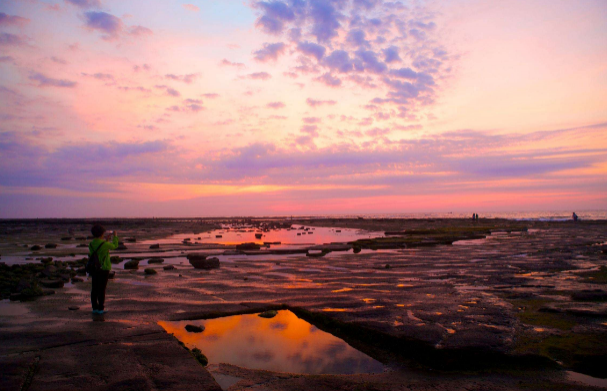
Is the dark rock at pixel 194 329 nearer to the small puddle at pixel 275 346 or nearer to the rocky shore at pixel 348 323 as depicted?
the small puddle at pixel 275 346

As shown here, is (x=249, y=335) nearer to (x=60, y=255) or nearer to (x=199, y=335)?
(x=199, y=335)

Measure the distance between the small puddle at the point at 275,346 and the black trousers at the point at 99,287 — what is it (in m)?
2.27

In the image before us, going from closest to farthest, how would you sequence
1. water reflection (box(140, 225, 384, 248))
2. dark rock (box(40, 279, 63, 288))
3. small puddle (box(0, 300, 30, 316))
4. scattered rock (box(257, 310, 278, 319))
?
small puddle (box(0, 300, 30, 316))
scattered rock (box(257, 310, 278, 319))
dark rock (box(40, 279, 63, 288))
water reflection (box(140, 225, 384, 248))

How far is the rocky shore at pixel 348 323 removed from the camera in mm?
6539

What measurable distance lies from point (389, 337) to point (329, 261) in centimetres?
1640

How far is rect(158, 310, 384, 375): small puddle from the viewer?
7570 millimetres

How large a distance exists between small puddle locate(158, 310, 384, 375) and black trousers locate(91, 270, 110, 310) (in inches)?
89.3

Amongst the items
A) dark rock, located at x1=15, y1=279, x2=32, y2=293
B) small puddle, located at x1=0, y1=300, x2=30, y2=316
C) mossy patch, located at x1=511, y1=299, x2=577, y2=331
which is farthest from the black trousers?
mossy patch, located at x1=511, y1=299, x2=577, y2=331

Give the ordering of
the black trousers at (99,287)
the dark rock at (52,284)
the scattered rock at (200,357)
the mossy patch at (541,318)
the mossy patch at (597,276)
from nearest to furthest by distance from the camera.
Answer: the scattered rock at (200,357) → the mossy patch at (541,318) → the black trousers at (99,287) → the mossy patch at (597,276) → the dark rock at (52,284)

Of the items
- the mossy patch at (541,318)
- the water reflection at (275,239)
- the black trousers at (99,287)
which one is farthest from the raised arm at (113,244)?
the water reflection at (275,239)

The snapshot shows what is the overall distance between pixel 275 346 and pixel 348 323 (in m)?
2.17

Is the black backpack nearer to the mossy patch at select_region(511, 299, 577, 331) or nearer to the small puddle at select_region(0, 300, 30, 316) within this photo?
the small puddle at select_region(0, 300, 30, 316)

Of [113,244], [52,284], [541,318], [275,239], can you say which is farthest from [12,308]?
[275,239]

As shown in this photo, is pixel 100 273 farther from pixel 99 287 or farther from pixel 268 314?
pixel 268 314
